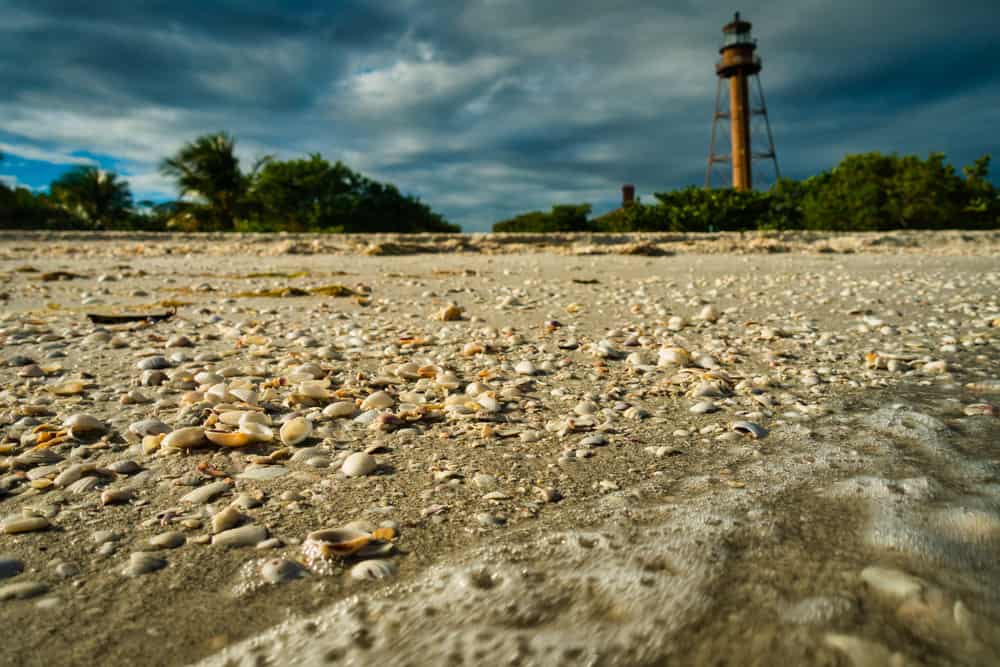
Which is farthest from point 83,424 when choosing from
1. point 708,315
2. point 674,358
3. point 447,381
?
point 708,315

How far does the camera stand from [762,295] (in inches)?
227

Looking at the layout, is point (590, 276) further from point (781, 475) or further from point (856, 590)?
point (856, 590)

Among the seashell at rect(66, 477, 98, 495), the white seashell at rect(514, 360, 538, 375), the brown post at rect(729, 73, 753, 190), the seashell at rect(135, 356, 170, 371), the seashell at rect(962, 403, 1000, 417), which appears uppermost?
the brown post at rect(729, 73, 753, 190)

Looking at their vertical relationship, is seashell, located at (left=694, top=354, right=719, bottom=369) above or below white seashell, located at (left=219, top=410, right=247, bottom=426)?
below

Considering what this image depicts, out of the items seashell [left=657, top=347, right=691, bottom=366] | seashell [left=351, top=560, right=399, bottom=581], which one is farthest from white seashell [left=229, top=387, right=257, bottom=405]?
seashell [left=657, top=347, right=691, bottom=366]

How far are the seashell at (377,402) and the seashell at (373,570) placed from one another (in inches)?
45.6

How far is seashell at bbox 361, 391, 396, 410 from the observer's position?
2.65 m

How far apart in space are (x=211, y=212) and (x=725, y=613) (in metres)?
34.1

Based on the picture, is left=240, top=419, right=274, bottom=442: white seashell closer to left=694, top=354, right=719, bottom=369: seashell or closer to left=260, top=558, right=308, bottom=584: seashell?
left=260, top=558, right=308, bottom=584: seashell

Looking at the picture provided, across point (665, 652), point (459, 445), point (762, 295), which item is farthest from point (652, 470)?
point (762, 295)

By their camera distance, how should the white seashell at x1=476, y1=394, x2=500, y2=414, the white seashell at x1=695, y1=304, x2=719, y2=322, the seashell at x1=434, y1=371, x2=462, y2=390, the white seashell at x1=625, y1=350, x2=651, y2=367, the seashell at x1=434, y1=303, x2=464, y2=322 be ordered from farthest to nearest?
1. the seashell at x1=434, y1=303, x2=464, y2=322
2. the white seashell at x1=695, y1=304, x2=719, y2=322
3. the white seashell at x1=625, y1=350, x2=651, y2=367
4. the seashell at x1=434, y1=371, x2=462, y2=390
5. the white seashell at x1=476, y1=394, x2=500, y2=414

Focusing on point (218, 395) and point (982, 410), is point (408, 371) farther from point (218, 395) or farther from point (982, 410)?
point (982, 410)

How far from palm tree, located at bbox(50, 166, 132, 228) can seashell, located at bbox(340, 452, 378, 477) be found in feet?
115

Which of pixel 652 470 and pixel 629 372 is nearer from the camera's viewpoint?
Answer: pixel 652 470
